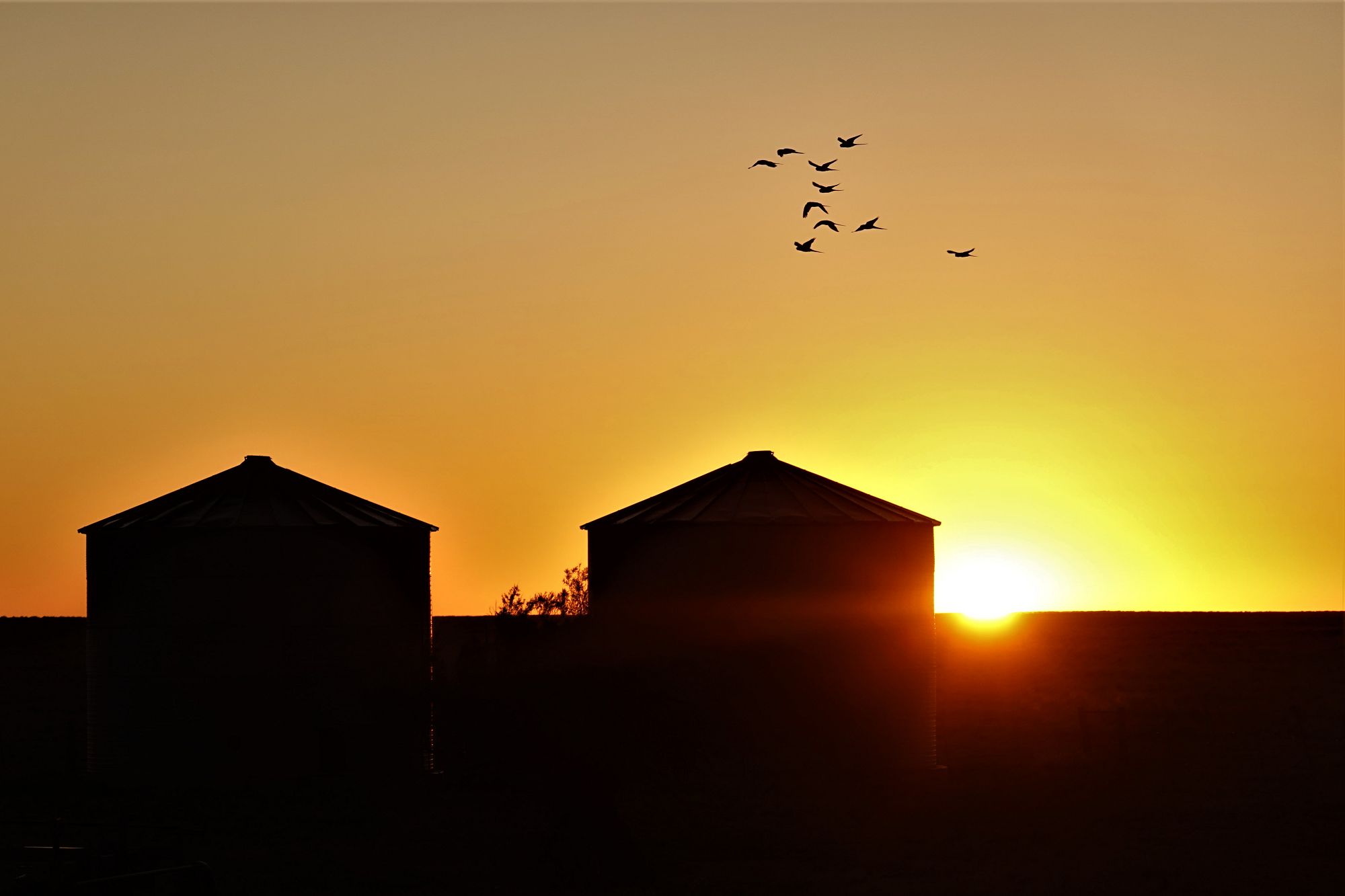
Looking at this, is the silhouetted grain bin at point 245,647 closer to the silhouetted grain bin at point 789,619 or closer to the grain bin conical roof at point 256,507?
the grain bin conical roof at point 256,507

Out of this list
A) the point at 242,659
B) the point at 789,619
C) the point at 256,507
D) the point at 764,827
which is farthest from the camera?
the point at 256,507

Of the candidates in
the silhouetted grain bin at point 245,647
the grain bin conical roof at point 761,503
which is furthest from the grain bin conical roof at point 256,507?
the grain bin conical roof at point 761,503

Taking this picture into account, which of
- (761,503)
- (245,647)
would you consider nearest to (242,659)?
(245,647)

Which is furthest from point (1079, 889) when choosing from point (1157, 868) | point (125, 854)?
point (125, 854)

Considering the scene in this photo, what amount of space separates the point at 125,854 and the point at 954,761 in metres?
24.1

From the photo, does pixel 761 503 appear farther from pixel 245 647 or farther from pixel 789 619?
pixel 245 647

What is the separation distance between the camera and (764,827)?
Result: 94.1 feet

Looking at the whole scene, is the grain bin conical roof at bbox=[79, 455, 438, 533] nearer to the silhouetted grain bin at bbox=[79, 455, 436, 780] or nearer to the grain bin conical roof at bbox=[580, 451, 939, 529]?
the silhouetted grain bin at bbox=[79, 455, 436, 780]

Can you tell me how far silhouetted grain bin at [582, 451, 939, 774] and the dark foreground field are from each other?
92 centimetres

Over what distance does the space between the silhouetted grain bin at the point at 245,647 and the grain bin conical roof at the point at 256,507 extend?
2.0 inches

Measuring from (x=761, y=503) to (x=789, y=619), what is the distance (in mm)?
2413

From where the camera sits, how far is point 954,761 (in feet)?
128

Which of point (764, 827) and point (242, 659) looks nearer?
point (764, 827)

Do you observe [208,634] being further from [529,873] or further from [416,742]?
[529,873]
